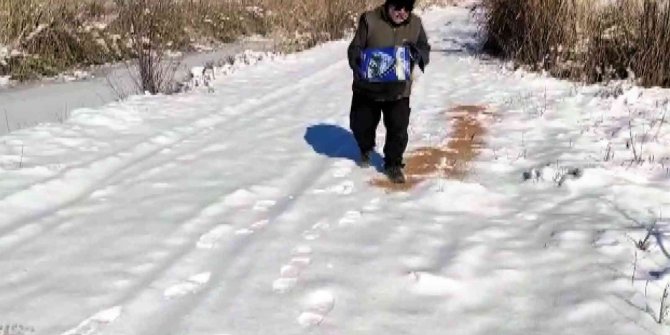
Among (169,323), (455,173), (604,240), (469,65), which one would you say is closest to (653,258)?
(604,240)

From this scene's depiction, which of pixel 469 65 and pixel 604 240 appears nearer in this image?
pixel 604 240

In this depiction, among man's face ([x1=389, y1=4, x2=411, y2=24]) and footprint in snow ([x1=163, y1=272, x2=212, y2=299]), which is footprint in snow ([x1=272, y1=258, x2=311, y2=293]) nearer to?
footprint in snow ([x1=163, y1=272, x2=212, y2=299])

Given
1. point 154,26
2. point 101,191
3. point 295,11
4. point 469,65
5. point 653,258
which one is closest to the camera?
point 653,258

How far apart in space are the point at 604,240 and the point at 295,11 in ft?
46.9

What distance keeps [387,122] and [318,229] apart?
149cm

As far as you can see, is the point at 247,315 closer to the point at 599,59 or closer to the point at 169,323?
the point at 169,323

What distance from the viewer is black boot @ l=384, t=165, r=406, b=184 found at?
566 centimetres

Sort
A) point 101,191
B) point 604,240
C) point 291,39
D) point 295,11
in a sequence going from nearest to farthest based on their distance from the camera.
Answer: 1. point 604,240
2. point 101,191
3. point 291,39
4. point 295,11

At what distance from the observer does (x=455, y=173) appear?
19.2 ft

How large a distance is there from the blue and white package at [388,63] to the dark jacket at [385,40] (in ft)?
0.15

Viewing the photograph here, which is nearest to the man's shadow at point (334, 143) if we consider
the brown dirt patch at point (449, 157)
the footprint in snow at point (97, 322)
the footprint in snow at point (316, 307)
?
the brown dirt patch at point (449, 157)

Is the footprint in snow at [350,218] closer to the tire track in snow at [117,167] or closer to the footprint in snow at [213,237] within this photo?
the footprint in snow at [213,237]

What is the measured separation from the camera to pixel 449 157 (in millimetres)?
6367

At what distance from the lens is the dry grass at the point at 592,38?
9.16 meters
